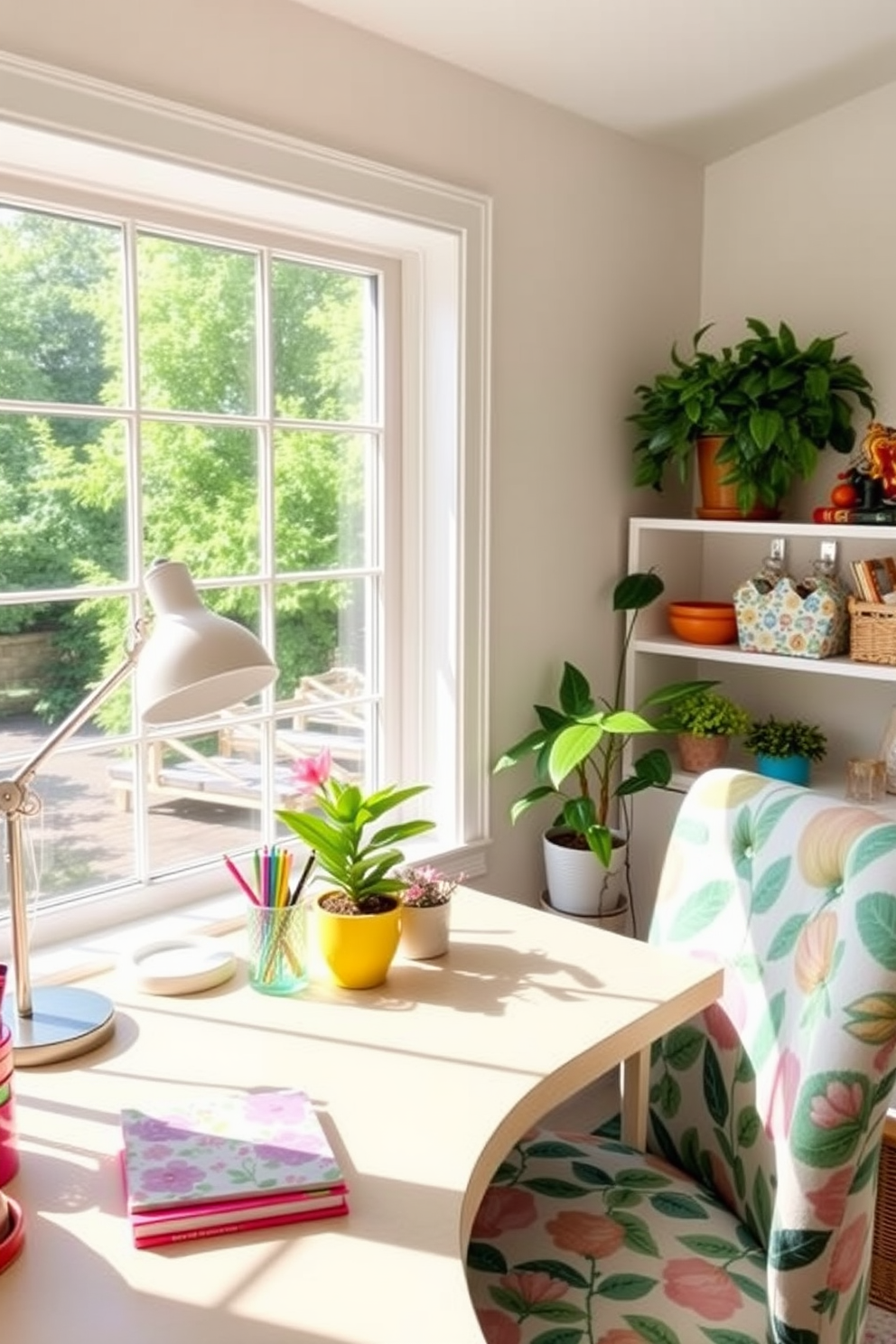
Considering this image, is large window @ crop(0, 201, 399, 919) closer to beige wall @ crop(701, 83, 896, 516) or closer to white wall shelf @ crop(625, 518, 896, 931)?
white wall shelf @ crop(625, 518, 896, 931)

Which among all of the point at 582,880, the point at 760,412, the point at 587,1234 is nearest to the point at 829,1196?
the point at 587,1234

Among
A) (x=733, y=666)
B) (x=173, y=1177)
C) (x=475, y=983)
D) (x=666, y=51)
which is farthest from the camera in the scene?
(x=733, y=666)

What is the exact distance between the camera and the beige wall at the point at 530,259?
189 cm

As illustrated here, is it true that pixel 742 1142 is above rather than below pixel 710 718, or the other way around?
below

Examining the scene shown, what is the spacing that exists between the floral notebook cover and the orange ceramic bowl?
1629 mm

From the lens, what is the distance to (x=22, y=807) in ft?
4.56

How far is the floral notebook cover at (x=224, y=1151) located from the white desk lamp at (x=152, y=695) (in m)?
0.21

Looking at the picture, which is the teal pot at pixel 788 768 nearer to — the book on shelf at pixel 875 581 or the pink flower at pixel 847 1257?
the book on shelf at pixel 875 581

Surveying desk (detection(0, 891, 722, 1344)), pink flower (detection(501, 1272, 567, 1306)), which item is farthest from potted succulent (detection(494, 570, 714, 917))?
pink flower (detection(501, 1272, 567, 1306))

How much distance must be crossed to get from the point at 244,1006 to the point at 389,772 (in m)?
0.94

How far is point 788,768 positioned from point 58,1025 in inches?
65.4

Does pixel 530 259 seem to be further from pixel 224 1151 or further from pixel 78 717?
pixel 224 1151

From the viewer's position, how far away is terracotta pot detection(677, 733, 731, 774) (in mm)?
2643

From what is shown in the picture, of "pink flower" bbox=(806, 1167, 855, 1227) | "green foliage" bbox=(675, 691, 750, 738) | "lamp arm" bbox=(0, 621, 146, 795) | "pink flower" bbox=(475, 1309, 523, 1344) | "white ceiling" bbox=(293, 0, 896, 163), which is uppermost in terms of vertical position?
"white ceiling" bbox=(293, 0, 896, 163)
